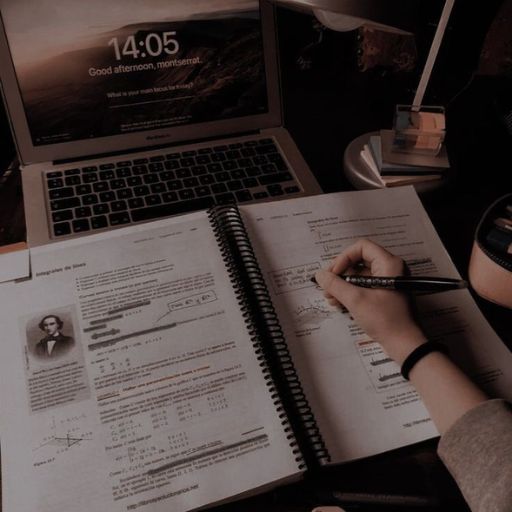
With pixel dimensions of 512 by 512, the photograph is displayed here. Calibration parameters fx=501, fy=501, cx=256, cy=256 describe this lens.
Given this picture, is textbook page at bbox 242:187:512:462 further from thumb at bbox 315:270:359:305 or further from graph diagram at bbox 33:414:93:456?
graph diagram at bbox 33:414:93:456

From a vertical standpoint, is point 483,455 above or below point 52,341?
below

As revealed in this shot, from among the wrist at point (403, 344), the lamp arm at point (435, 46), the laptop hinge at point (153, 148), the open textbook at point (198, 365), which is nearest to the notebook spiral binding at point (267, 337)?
the open textbook at point (198, 365)

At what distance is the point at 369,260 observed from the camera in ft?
2.01

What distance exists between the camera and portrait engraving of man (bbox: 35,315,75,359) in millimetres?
532

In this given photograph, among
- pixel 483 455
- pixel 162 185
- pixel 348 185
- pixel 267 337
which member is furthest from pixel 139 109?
pixel 483 455

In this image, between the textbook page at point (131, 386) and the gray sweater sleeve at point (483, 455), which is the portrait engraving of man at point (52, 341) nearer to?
the textbook page at point (131, 386)

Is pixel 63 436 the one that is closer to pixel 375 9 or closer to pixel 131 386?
pixel 131 386

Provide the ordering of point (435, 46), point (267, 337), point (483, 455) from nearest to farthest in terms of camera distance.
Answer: point (483, 455)
point (267, 337)
point (435, 46)

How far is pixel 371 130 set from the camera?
0.96m

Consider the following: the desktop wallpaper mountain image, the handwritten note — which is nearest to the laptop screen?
the desktop wallpaper mountain image

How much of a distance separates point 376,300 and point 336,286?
0.05 metres

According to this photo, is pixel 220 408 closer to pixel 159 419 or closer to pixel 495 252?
pixel 159 419

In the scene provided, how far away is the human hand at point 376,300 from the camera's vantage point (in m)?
0.54

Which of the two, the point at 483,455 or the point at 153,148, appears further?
the point at 153,148
